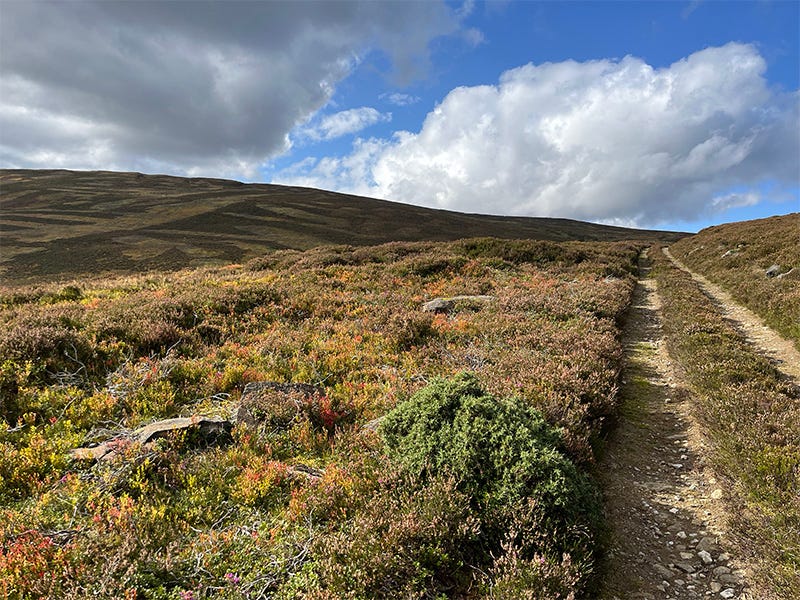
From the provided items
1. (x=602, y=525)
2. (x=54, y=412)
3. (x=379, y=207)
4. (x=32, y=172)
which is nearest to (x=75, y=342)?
(x=54, y=412)

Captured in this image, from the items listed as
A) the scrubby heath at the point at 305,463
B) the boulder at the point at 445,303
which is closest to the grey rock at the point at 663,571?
the scrubby heath at the point at 305,463

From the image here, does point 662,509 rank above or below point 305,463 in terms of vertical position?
below

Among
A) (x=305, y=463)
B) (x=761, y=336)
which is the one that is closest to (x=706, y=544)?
(x=305, y=463)

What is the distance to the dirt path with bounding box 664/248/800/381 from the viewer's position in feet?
33.0

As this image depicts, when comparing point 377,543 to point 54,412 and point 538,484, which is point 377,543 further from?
point 54,412

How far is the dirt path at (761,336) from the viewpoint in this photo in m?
10.1

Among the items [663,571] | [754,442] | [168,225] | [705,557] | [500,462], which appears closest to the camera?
[663,571]

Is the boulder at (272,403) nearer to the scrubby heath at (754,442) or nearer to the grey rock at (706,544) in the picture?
the grey rock at (706,544)

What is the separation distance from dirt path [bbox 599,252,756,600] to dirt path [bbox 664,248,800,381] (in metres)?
3.64

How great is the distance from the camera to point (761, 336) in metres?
12.5

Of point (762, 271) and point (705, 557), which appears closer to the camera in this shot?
point (705, 557)

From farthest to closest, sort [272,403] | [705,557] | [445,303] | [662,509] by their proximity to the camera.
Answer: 1. [445,303]
2. [272,403]
3. [662,509]
4. [705,557]

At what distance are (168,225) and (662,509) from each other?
88.1 metres

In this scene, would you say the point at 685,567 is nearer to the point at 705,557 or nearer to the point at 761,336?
the point at 705,557
